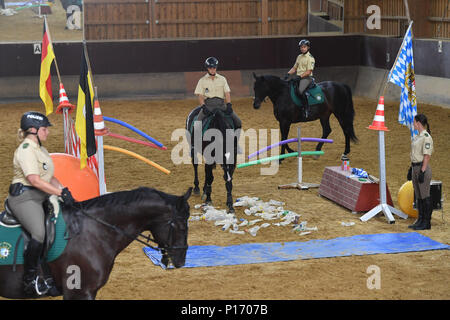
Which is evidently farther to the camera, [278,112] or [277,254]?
[278,112]

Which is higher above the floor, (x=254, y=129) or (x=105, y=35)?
(x=105, y=35)

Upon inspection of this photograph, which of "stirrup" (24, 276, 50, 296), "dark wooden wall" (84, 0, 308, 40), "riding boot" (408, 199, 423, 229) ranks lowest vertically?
"riding boot" (408, 199, 423, 229)

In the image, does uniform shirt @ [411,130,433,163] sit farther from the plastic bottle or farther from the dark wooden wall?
the dark wooden wall

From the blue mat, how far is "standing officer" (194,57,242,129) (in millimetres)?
2784

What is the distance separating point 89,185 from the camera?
29.8 ft

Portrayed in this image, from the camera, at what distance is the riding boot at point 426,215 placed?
972 centimetres

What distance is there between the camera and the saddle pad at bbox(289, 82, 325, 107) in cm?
1480

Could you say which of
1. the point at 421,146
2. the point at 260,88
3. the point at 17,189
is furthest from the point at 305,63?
the point at 17,189

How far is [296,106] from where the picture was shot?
1483cm

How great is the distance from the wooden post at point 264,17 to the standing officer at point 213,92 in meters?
13.5

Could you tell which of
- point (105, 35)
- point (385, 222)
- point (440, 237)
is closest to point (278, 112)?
point (385, 222)

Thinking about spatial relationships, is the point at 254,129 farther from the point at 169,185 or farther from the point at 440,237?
the point at 440,237

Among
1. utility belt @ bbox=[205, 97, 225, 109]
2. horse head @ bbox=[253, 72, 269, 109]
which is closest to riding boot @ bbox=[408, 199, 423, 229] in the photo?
utility belt @ bbox=[205, 97, 225, 109]

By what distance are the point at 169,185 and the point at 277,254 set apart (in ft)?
13.9
